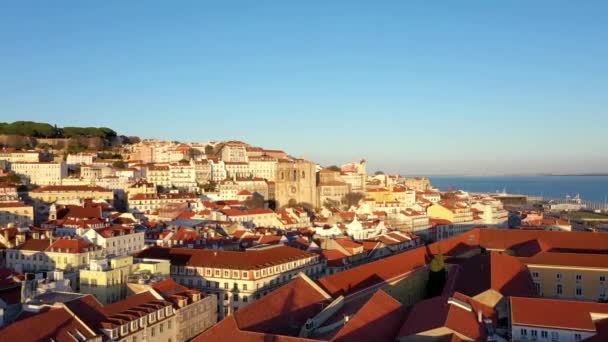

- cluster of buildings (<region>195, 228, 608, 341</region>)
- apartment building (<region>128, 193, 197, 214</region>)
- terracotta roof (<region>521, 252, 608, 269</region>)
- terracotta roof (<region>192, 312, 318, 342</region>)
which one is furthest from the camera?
apartment building (<region>128, 193, 197, 214</region>)

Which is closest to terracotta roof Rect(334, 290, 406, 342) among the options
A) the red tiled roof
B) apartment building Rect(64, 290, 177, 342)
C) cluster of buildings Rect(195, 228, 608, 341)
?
cluster of buildings Rect(195, 228, 608, 341)

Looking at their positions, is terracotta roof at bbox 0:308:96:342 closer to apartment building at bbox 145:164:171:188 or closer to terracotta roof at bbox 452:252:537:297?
terracotta roof at bbox 452:252:537:297

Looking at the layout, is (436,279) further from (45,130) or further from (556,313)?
(45,130)

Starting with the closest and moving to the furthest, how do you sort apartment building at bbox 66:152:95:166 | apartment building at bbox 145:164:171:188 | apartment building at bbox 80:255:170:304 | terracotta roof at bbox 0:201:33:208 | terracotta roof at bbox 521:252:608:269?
apartment building at bbox 80:255:170:304 → terracotta roof at bbox 521:252:608:269 → terracotta roof at bbox 0:201:33:208 → apartment building at bbox 145:164:171:188 → apartment building at bbox 66:152:95:166

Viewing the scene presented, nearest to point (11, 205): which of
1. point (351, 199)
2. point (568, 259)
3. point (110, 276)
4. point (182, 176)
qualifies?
point (182, 176)

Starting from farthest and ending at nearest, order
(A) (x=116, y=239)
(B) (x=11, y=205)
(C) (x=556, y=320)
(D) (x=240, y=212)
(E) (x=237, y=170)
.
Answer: (E) (x=237, y=170), (D) (x=240, y=212), (B) (x=11, y=205), (A) (x=116, y=239), (C) (x=556, y=320)

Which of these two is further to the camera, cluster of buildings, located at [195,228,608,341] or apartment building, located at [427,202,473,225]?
apartment building, located at [427,202,473,225]

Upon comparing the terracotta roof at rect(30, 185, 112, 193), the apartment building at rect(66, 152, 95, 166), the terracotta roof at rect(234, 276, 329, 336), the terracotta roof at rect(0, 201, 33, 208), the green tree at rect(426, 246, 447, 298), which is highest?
the apartment building at rect(66, 152, 95, 166)
